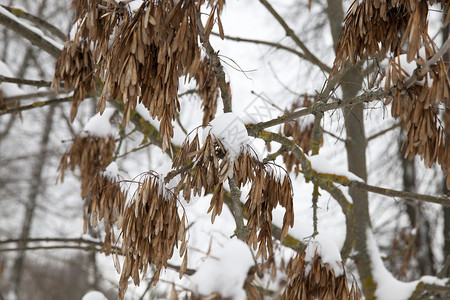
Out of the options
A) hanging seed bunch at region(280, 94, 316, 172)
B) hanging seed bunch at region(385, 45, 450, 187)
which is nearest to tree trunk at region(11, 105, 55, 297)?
hanging seed bunch at region(280, 94, 316, 172)

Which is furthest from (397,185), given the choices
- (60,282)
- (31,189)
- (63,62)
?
(60,282)

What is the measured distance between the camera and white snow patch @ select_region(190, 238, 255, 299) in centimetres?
83

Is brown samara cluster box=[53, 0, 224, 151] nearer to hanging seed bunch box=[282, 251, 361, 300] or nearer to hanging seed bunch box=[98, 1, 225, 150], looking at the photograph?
hanging seed bunch box=[98, 1, 225, 150]

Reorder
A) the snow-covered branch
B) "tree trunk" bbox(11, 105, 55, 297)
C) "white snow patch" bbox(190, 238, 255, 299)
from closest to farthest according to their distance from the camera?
"white snow patch" bbox(190, 238, 255, 299)
the snow-covered branch
"tree trunk" bbox(11, 105, 55, 297)

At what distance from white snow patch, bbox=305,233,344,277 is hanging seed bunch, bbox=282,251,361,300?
11 mm

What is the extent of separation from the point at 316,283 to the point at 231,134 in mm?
452

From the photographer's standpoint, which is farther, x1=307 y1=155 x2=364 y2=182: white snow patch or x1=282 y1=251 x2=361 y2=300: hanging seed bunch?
x1=307 y1=155 x2=364 y2=182: white snow patch

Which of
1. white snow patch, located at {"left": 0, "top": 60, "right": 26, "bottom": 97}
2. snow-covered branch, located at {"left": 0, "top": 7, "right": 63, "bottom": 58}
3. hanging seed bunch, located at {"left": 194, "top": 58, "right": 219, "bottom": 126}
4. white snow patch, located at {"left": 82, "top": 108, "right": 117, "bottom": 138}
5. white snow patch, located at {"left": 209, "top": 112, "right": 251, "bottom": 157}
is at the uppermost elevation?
snow-covered branch, located at {"left": 0, "top": 7, "right": 63, "bottom": 58}

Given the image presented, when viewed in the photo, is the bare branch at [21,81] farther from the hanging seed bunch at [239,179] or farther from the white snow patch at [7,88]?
the hanging seed bunch at [239,179]

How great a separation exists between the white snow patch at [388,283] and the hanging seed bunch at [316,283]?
4.28 feet

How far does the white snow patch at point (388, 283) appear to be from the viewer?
2.26m

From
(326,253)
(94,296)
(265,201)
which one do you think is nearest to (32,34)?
(94,296)

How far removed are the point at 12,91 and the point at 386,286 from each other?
2355 millimetres

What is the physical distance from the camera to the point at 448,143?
3.60 feet
